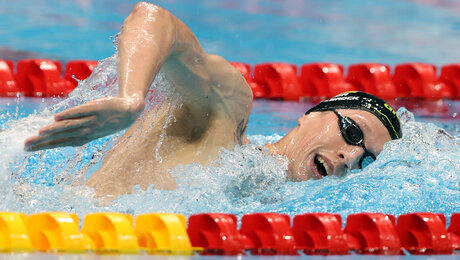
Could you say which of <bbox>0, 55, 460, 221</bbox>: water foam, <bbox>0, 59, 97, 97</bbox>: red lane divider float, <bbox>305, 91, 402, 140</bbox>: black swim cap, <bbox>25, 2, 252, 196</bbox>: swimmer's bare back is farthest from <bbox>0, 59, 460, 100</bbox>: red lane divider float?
<bbox>25, 2, 252, 196</bbox>: swimmer's bare back

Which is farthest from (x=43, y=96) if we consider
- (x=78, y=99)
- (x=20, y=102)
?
(x=78, y=99)

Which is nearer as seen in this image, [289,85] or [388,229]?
[388,229]

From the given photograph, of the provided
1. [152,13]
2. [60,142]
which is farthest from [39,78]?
[60,142]

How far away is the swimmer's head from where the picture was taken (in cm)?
248

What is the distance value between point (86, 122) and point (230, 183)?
942mm

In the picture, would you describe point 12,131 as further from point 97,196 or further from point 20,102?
point 20,102

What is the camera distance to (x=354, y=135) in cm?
249

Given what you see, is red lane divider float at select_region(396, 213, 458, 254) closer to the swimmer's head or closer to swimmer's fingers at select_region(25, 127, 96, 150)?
the swimmer's head

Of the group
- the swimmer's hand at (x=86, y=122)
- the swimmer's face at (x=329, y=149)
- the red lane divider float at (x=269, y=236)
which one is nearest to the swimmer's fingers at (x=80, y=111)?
the swimmer's hand at (x=86, y=122)

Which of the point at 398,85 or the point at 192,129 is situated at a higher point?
the point at 192,129

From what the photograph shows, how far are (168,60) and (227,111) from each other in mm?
308

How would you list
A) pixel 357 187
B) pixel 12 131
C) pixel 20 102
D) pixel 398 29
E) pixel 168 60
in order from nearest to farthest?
pixel 12 131
pixel 168 60
pixel 357 187
pixel 20 102
pixel 398 29

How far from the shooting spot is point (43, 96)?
4.61 meters

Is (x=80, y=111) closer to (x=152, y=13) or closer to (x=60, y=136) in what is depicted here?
(x=60, y=136)
